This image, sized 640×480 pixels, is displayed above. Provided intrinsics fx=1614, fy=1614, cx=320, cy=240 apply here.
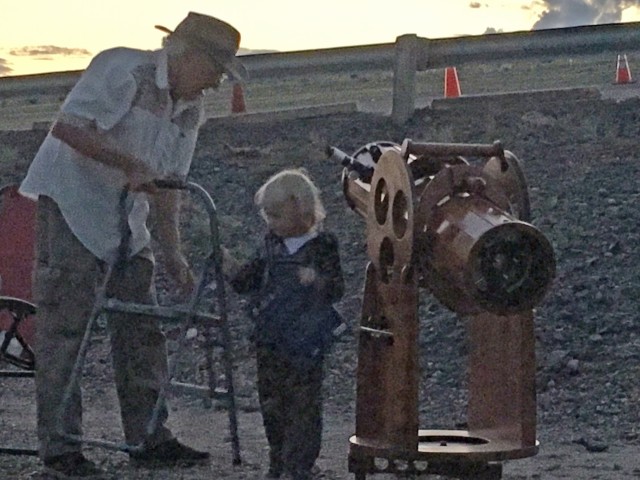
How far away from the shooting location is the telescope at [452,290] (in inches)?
214

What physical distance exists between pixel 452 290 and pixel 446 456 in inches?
23.8

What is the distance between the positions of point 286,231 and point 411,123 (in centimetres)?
674

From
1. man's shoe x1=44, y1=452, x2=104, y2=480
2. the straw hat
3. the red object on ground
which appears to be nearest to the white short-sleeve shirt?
the straw hat

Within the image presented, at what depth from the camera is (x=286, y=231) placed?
6344 millimetres

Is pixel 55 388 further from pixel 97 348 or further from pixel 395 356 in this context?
pixel 97 348

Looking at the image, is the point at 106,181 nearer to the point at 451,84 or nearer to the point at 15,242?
the point at 15,242

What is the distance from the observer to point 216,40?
6379 mm

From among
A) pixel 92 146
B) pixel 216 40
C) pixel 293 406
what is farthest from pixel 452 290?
pixel 92 146

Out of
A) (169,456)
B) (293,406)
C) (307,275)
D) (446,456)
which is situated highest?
(307,275)

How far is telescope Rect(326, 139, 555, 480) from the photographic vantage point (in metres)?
5.45

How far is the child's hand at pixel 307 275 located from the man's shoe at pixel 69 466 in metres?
1.22

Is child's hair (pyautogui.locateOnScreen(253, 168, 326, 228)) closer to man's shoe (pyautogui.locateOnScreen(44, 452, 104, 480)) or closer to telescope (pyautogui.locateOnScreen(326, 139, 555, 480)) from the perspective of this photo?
telescope (pyautogui.locateOnScreen(326, 139, 555, 480))

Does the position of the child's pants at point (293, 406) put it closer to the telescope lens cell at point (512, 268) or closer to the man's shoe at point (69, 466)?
the man's shoe at point (69, 466)

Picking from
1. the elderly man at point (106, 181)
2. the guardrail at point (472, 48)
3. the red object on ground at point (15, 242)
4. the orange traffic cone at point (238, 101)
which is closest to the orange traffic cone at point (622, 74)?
the orange traffic cone at point (238, 101)
